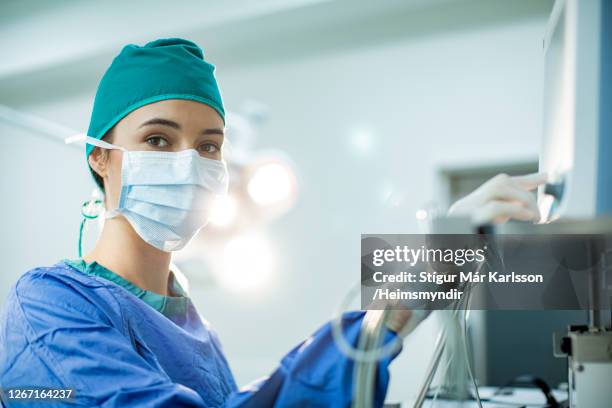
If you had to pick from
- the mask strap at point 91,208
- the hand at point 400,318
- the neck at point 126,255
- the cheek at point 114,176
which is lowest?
the hand at point 400,318

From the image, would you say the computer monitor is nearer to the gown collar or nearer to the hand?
the hand

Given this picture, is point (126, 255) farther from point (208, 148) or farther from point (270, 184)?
point (270, 184)

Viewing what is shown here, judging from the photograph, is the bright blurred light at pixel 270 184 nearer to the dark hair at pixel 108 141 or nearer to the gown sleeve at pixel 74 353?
the dark hair at pixel 108 141

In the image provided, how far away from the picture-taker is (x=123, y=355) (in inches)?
30.8

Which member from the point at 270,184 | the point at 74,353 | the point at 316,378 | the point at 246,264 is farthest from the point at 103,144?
the point at 246,264

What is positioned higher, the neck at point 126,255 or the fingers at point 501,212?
the fingers at point 501,212

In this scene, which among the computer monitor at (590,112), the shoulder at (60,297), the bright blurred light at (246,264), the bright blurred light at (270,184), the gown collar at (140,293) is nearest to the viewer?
the computer monitor at (590,112)

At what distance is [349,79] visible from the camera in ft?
9.73

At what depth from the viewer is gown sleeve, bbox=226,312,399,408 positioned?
2.27ft

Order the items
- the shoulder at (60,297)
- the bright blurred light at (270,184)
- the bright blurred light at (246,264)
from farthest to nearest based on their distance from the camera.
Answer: the bright blurred light at (246,264) → the bright blurred light at (270,184) → the shoulder at (60,297)

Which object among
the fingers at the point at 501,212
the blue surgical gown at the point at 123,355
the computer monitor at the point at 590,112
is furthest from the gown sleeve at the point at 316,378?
the computer monitor at the point at 590,112

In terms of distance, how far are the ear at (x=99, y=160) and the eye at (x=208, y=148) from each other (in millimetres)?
178

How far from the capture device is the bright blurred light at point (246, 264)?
120 inches

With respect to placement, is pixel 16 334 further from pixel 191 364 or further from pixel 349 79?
pixel 349 79
